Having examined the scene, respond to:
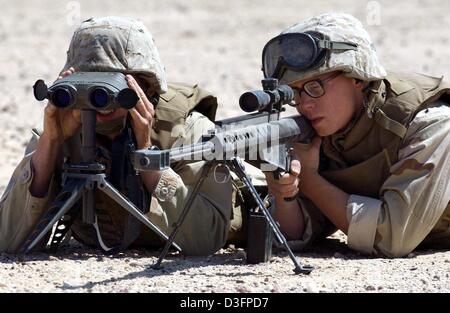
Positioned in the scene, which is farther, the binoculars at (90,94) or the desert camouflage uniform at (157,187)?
the desert camouflage uniform at (157,187)

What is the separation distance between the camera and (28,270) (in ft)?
16.2

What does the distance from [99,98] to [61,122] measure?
1.30 feet

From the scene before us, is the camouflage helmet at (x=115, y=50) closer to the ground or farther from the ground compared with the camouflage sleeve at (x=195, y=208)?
farther from the ground

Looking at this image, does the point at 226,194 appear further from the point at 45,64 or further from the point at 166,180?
the point at 45,64

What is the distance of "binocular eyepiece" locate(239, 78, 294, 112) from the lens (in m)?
4.77

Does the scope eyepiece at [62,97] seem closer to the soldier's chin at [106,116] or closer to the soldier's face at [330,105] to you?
the soldier's chin at [106,116]

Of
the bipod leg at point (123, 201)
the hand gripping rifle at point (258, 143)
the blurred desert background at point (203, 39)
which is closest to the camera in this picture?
the hand gripping rifle at point (258, 143)

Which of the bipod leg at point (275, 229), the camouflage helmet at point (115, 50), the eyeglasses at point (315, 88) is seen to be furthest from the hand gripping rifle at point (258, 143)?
the camouflage helmet at point (115, 50)

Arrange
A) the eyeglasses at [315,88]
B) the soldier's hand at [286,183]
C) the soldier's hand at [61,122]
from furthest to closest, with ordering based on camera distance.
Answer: the eyeglasses at [315,88] < the soldier's hand at [286,183] < the soldier's hand at [61,122]

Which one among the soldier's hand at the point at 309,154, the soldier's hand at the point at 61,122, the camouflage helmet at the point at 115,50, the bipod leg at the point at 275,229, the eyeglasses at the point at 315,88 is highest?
the camouflage helmet at the point at 115,50

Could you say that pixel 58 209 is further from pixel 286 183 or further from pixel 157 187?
pixel 286 183

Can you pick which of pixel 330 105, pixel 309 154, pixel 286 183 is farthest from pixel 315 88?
pixel 286 183

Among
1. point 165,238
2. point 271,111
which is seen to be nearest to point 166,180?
point 165,238

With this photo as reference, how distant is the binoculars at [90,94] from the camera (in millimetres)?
4777
